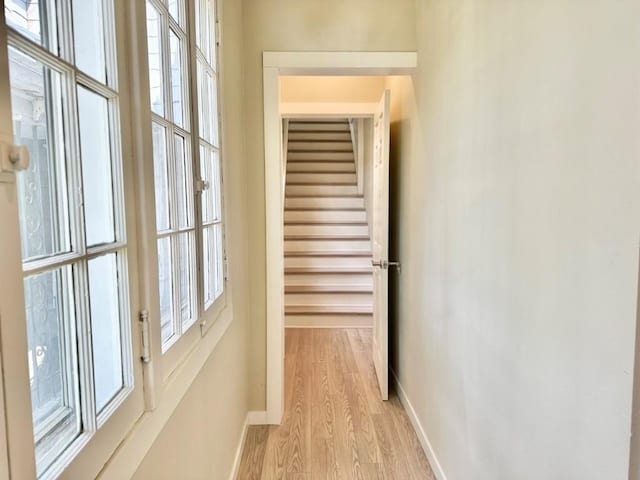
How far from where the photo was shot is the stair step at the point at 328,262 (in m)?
4.60

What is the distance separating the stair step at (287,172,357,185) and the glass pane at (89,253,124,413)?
476 centimetres

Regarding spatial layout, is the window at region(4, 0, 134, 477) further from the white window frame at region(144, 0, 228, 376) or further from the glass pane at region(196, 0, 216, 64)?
the glass pane at region(196, 0, 216, 64)

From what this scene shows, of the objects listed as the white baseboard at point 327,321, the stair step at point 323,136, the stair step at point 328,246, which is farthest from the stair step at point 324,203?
the white baseboard at point 327,321

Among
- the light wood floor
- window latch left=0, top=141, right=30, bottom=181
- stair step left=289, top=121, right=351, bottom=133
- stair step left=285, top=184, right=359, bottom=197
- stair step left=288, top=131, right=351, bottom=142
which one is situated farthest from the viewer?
stair step left=289, top=121, right=351, bottom=133

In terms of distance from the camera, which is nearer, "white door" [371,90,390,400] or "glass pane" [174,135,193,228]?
"glass pane" [174,135,193,228]

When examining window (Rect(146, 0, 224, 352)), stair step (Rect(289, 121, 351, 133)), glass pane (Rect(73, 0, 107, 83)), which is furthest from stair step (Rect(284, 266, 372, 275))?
glass pane (Rect(73, 0, 107, 83))

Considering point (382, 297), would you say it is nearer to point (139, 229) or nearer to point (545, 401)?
point (545, 401)

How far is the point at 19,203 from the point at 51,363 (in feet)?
0.85

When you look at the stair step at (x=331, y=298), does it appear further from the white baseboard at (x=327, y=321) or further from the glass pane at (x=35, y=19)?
the glass pane at (x=35, y=19)

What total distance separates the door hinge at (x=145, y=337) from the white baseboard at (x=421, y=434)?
4.98 feet

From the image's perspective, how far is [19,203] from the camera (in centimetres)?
54

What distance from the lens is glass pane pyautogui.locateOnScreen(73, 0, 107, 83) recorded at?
0.70 m

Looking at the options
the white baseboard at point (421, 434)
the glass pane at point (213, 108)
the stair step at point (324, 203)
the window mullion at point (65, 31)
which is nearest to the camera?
the window mullion at point (65, 31)

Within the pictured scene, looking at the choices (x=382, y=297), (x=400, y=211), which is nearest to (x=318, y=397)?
(x=382, y=297)
